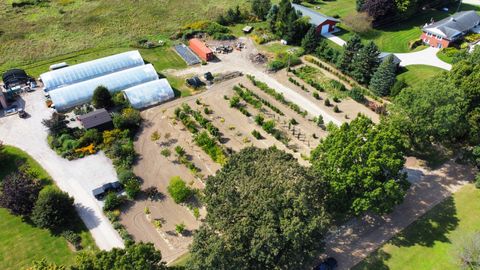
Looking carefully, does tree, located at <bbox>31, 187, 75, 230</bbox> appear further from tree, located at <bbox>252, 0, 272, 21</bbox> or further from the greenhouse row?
tree, located at <bbox>252, 0, 272, 21</bbox>

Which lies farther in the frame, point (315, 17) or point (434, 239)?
point (315, 17)

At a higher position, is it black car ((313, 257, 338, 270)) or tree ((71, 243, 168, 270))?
tree ((71, 243, 168, 270))

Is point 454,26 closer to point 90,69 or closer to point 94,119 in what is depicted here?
point 94,119

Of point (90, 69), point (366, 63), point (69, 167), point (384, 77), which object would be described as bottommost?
point (69, 167)

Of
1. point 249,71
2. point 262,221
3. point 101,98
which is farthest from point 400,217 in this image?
point 101,98

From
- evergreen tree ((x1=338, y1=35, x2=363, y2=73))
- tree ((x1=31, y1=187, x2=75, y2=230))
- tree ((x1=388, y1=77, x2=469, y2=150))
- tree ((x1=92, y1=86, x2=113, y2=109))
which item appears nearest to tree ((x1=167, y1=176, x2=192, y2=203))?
tree ((x1=31, y1=187, x2=75, y2=230))

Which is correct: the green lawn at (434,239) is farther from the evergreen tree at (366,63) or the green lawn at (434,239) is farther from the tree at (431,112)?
the evergreen tree at (366,63)
